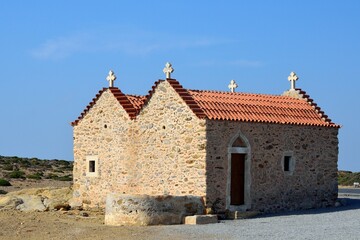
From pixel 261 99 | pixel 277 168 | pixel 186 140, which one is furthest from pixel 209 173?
pixel 261 99

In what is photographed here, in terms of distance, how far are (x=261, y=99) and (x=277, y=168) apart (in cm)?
299

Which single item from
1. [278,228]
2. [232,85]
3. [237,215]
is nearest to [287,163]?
[237,215]

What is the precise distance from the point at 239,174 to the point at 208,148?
1.83 meters

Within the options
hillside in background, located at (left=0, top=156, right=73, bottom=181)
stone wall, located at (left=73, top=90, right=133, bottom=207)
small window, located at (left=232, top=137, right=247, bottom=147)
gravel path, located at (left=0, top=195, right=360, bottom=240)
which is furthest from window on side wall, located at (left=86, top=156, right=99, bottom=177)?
hillside in background, located at (left=0, top=156, right=73, bottom=181)

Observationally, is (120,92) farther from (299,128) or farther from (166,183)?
(299,128)

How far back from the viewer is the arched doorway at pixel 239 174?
76.0 ft

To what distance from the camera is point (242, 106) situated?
24.5m

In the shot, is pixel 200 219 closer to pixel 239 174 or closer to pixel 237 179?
pixel 237 179

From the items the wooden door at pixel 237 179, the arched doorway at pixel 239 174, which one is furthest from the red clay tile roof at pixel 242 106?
the wooden door at pixel 237 179

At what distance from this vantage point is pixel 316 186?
2592 cm

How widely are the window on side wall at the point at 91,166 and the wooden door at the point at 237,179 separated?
18.0ft

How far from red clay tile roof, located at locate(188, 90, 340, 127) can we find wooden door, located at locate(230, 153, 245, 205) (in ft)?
4.23

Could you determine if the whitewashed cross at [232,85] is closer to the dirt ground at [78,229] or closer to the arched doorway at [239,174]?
the arched doorway at [239,174]

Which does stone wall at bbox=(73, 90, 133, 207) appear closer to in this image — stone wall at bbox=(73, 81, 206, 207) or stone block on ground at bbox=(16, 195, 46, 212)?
stone wall at bbox=(73, 81, 206, 207)
